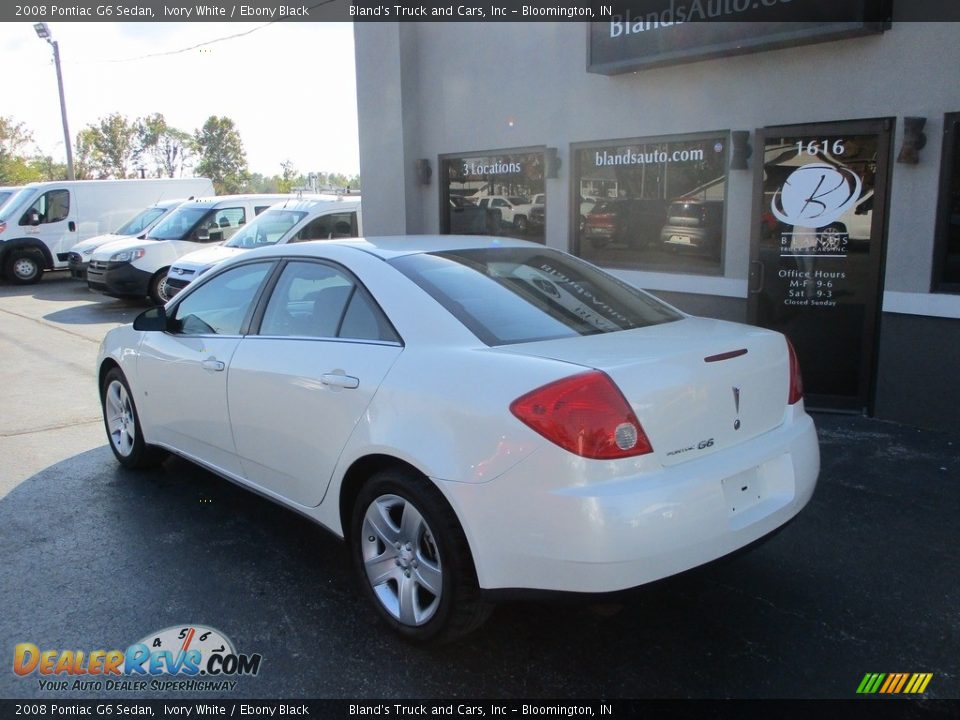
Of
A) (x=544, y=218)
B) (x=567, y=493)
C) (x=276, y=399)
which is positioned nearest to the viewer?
(x=567, y=493)

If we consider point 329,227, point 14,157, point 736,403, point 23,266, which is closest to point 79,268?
point 23,266

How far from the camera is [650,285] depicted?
25.6ft

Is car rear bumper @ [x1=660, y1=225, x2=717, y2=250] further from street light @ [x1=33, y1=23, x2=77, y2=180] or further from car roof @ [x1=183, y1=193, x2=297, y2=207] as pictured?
street light @ [x1=33, y1=23, x2=77, y2=180]

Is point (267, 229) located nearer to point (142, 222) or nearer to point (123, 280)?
point (123, 280)

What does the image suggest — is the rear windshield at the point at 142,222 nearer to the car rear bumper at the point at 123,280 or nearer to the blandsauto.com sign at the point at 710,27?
the car rear bumper at the point at 123,280

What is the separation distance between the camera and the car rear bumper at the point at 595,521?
8.75 feet

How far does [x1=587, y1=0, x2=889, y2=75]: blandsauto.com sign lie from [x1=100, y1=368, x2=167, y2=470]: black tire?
507 centimetres

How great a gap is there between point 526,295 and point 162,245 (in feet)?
38.1

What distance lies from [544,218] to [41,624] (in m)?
6.55

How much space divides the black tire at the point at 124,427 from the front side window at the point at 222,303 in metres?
0.81

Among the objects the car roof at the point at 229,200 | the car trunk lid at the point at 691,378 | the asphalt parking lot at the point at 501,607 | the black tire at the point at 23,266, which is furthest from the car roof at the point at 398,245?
the black tire at the point at 23,266

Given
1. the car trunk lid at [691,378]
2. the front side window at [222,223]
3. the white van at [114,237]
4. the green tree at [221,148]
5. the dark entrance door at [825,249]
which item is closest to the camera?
the car trunk lid at [691,378]

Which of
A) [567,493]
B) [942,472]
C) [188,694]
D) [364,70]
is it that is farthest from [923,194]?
[364,70]

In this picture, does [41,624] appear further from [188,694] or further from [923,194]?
[923,194]
